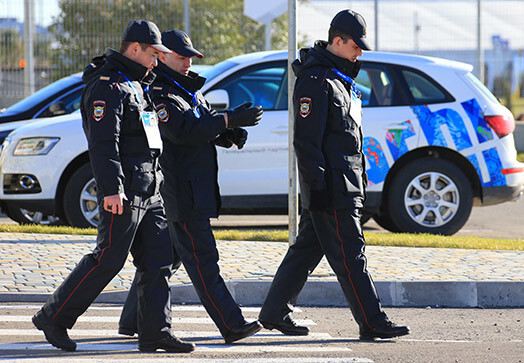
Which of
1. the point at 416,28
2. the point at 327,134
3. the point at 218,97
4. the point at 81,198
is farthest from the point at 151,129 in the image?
the point at 416,28

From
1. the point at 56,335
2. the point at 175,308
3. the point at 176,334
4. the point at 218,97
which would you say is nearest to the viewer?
the point at 56,335

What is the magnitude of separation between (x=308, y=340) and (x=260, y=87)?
15.8 feet

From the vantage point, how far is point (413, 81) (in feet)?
34.0

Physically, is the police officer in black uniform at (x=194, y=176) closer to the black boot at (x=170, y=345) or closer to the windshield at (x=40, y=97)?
the black boot at (x=170, y=345)

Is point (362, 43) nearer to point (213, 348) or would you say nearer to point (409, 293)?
point (213, 348)

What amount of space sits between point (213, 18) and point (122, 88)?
1255 centimetres

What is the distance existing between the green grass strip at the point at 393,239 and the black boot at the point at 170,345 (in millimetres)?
4085

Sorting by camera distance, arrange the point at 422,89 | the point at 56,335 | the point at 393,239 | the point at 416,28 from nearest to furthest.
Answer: the point at 56,335 < the point at 393,239 < the point at 422,89 < the point at 416,28

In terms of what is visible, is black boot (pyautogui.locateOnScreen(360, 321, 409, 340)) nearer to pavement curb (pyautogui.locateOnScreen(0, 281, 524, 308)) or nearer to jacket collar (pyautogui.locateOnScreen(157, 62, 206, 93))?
pavement curb (pyautogui.locateOnScreen(0, 281, 524, 308))

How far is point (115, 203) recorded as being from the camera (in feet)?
17.2

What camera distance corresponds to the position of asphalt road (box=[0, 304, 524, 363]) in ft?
17.8

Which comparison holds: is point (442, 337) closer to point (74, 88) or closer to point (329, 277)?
point (329, 277)

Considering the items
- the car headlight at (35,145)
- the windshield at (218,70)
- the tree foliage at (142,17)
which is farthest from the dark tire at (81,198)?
the tree foliage at (142,17)

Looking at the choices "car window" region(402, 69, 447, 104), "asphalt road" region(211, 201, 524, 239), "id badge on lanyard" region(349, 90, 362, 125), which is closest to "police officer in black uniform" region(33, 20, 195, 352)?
"id badge on lanyard" region(349, 90, 362, 125)
